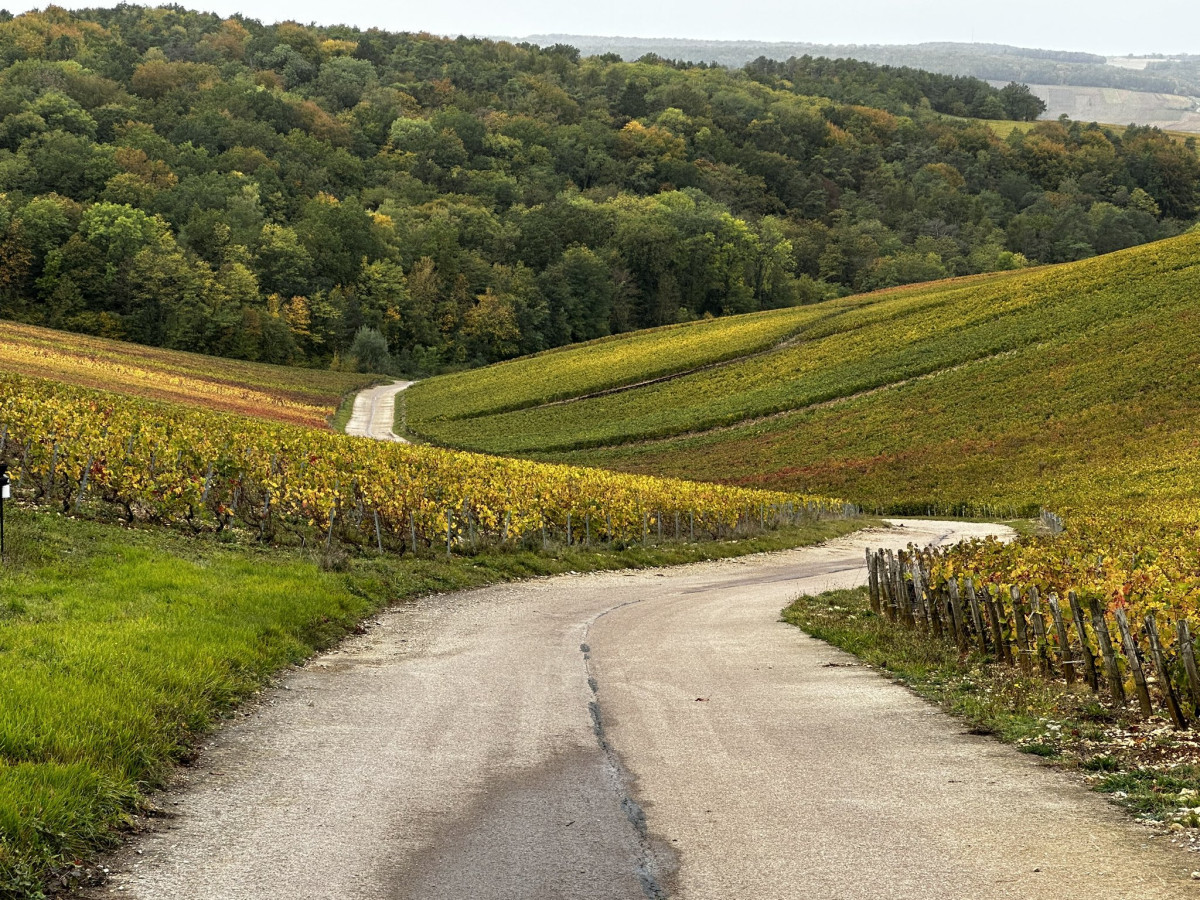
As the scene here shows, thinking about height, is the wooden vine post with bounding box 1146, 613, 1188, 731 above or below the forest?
below

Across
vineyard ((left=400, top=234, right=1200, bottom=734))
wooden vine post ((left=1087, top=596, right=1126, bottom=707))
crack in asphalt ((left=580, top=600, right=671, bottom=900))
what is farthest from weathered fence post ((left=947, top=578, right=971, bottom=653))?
crack in asphalt ((left=580, top=600, right=671, bottom=900))

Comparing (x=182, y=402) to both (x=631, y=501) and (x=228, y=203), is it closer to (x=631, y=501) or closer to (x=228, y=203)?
(x=631, y=501)

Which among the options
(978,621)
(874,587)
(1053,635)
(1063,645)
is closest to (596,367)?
(874,587)

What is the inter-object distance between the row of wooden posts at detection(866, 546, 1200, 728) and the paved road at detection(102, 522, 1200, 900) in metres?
1.98

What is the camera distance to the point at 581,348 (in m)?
117

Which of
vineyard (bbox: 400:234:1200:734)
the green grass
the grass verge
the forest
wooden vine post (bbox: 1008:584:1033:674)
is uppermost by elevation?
the forest

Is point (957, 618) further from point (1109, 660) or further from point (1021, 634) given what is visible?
point (1109, 660)

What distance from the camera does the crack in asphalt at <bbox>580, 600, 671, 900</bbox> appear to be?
730 cm

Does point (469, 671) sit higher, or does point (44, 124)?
point (44, 124)

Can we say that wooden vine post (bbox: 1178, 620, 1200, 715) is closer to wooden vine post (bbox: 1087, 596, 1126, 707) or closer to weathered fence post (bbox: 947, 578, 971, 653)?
wooden vine post (bbox: 1087, 596, 1126, 707)

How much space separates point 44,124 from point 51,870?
6370 inches

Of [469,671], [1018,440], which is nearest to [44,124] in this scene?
[1018,440]

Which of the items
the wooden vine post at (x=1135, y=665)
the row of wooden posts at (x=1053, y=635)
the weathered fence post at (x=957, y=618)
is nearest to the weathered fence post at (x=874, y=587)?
the row of wooden posts at (x=1053, y=635)

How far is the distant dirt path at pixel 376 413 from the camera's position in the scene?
72.3 m
